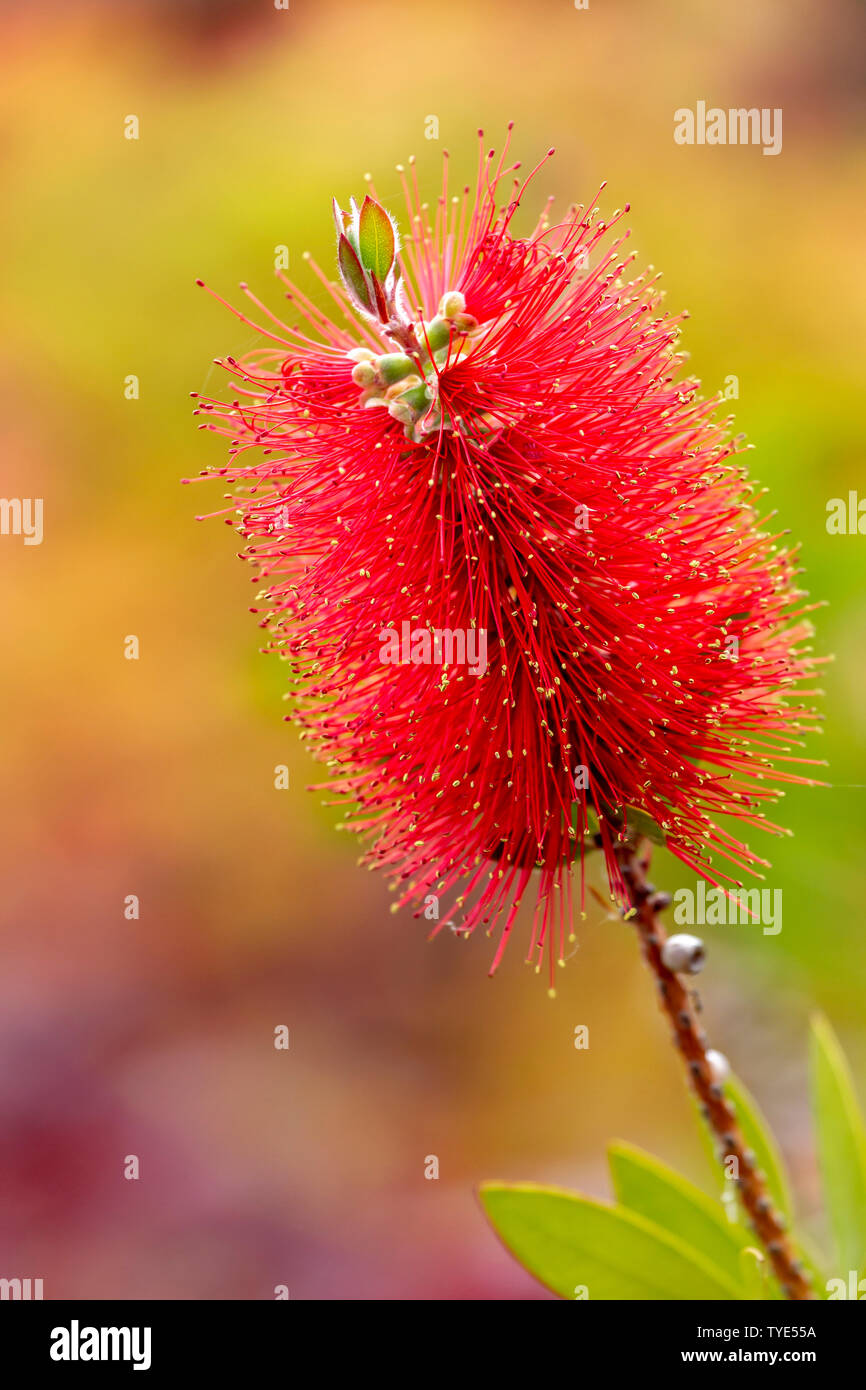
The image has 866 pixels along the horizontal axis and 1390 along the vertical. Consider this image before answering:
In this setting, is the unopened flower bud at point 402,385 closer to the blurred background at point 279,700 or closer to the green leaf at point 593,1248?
the green leaf at point 593,1248

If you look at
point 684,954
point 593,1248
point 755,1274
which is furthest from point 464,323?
point 755,1274

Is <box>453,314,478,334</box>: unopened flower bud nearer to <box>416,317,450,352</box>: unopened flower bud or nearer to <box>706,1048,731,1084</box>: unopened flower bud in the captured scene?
<box>416,317,450,352</box>: unopened flower bud

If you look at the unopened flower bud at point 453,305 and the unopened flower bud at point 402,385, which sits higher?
the unopened flower bud at point 453,305

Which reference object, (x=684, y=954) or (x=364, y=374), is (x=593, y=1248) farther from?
(x=364, y=374)

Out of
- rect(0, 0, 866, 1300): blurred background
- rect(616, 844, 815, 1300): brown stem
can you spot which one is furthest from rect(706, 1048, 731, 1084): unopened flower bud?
rect(0, 0, 866, 1300): blurred background

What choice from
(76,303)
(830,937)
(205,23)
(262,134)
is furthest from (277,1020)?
(205,23)

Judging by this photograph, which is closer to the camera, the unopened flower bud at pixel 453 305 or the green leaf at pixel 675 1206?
the unopened flower bud at pixel 453 305

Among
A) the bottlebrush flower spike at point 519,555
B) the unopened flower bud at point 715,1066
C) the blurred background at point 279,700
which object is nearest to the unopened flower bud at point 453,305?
the bottlebrush flower spike at point 519,555
